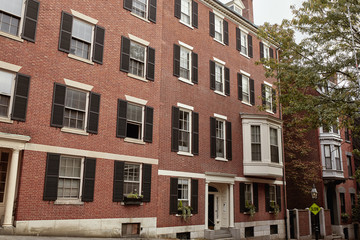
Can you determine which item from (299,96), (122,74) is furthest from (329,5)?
(122,74)

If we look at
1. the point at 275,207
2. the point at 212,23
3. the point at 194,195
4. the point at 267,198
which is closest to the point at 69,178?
the point at 194,195

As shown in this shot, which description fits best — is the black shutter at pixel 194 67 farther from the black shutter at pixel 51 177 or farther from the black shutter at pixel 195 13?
the black shutter at pixel 51 177

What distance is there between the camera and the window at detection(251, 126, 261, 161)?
23.0 metres

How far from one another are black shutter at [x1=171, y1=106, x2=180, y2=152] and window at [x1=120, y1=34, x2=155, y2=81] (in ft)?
7.61

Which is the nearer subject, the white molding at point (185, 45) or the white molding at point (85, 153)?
the white molding at point (85, 153)

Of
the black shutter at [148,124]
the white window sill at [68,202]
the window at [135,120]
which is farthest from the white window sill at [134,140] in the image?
the white window sill at [68,202]

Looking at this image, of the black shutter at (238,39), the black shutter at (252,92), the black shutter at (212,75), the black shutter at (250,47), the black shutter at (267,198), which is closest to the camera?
the black shutter at (212,75)

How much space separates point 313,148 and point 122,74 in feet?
67.8

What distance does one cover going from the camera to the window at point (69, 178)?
13.4 meters

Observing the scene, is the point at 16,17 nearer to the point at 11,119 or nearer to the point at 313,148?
the point at 11,119

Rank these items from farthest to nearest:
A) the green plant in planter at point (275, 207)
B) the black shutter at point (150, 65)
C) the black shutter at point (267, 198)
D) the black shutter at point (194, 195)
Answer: the green plant in planter at point (275, 207), the black shutter at point (267, 198), the black shutter at point (194, 195), the black shutter at point (150, 65)

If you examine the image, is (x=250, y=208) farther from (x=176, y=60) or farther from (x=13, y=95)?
(x=13, y=95)

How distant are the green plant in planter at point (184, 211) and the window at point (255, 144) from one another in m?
6.81

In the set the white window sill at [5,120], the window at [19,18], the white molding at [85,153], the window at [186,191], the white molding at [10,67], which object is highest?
the window at [19,18]
